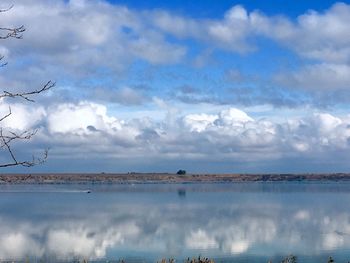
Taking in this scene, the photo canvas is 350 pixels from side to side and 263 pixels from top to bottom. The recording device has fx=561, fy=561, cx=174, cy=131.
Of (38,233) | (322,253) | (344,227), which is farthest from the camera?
(344,227)

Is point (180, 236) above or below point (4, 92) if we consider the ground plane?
below

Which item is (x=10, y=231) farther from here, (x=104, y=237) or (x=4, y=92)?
(x=4, y=92)

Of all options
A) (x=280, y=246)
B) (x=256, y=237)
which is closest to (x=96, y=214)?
(x=256, y=237)

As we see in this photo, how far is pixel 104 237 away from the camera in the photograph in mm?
37656

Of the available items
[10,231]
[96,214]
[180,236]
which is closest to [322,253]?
[180,236]

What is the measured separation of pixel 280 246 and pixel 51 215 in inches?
1154

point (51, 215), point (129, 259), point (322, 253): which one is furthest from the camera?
point (51, 215)

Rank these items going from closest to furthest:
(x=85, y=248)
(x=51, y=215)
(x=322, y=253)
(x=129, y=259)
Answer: (x=129, y=259) → (x=322, y=253) → (x=85, y=248) → (x=51, y=215)

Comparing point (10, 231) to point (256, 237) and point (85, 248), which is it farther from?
point (256, 237)

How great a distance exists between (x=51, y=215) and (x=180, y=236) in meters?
22.3

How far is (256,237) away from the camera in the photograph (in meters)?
37.7

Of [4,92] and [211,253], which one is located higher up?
[4,92]

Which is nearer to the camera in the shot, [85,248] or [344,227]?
[85,248]

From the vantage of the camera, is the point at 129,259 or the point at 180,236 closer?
the point at 129,259
